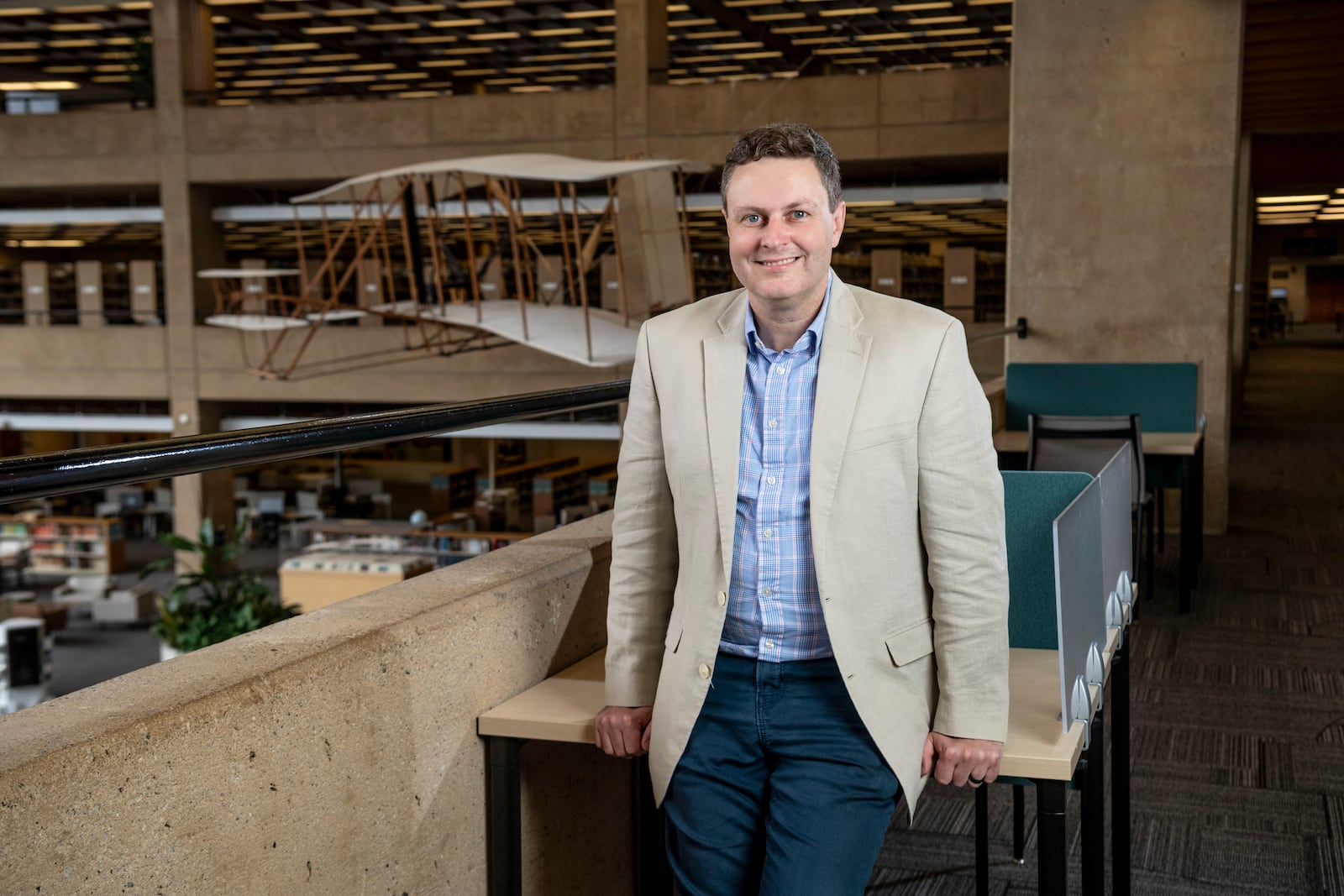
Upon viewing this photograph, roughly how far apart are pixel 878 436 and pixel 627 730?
1.70 ft

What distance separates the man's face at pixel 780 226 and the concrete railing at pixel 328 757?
25.1 inches

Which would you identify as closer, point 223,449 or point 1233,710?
point 223,449

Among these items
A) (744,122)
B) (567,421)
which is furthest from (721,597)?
(567,421)

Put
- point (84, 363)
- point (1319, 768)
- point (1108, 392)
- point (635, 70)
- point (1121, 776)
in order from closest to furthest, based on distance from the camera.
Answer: point (1121, 776)
point (1319, 768)
point (1108, 392)
point (635, 70)
point (84, 363)

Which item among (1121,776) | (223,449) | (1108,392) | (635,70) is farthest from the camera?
(635,70)

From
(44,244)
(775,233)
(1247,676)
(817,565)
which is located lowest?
(1247,676)

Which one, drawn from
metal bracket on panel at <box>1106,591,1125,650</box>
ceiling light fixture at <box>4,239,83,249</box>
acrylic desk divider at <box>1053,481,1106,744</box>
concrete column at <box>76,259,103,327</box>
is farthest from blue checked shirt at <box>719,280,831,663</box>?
ceiling light fixture at <box>4,239,83,249</box>

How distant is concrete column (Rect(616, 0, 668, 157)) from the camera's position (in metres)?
15.9

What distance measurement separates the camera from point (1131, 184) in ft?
22.8

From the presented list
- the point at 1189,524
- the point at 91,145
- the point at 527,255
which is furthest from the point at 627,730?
the point at 91,145

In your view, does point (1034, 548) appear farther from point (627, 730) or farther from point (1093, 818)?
point (627, 730)

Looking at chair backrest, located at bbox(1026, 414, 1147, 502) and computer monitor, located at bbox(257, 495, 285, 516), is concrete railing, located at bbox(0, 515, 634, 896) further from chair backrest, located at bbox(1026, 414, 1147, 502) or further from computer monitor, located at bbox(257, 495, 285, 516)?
computer monitor, located at bbox(257, 495, 285, 516)

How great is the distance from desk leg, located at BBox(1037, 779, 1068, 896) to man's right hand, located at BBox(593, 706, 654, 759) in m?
0.51

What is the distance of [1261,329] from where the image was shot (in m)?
32.6
